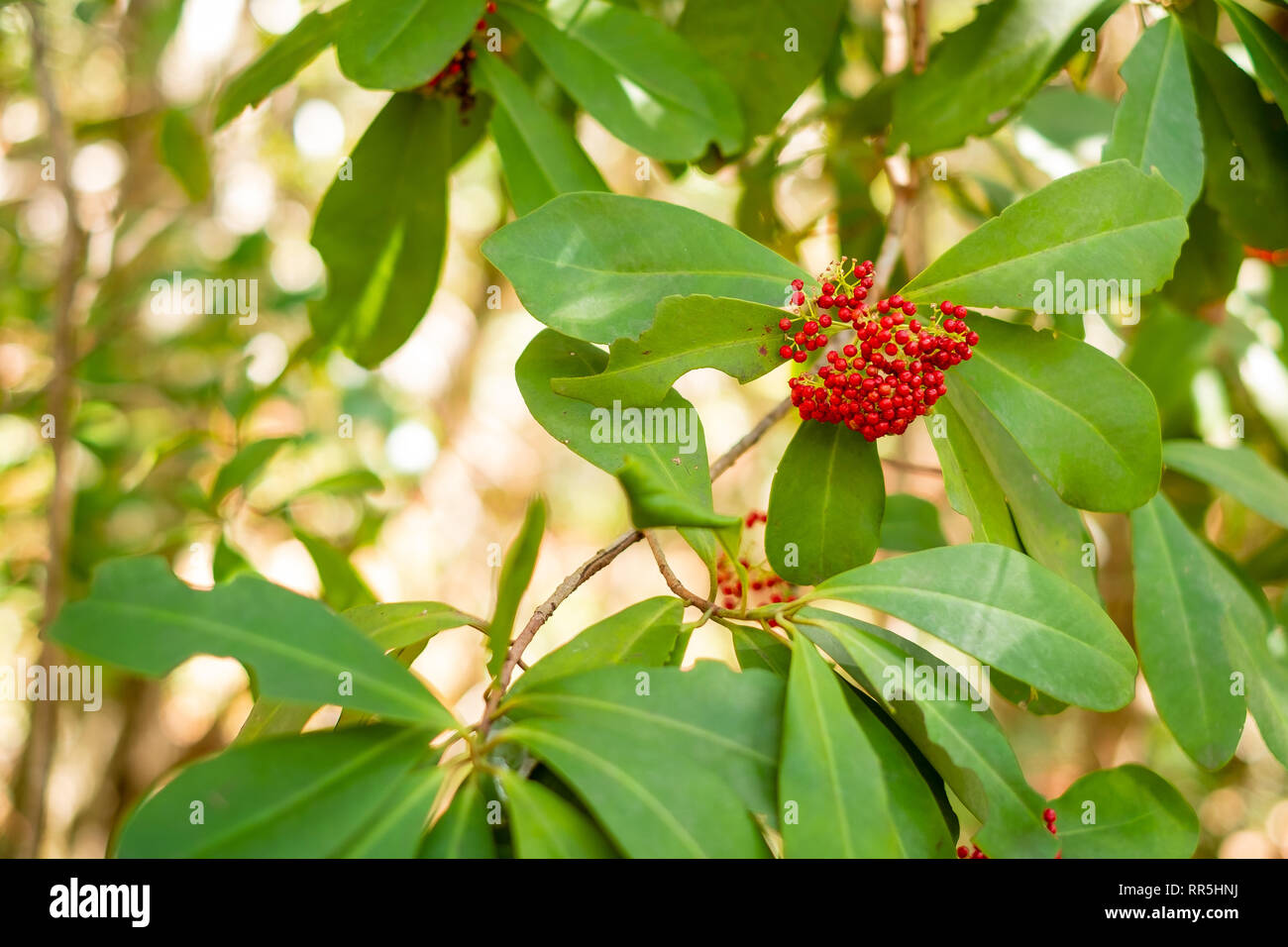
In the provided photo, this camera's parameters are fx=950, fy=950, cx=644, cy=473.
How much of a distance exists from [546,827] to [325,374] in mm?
2267

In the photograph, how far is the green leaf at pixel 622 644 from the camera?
2.96ft

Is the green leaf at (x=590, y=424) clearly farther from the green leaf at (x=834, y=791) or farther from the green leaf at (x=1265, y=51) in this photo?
the green leaf at (x=1265, y=51)

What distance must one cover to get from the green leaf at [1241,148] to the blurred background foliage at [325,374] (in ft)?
0.44

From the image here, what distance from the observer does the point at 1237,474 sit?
151 centimetres

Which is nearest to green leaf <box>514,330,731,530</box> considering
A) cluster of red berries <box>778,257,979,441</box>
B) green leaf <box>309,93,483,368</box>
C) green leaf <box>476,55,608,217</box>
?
cluster of red berries <box>778,257,979,441</box>

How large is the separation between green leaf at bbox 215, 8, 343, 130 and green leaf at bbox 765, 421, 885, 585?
81cm

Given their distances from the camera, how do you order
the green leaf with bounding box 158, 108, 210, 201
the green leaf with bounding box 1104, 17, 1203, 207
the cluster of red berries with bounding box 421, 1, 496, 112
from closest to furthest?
the green leaf with bounding box 1104, 17, 1203, 207 < the cluster of red berries with bounding box 421, 1, 496, 112 < the green leaf with bounding box 158, 108, 210, 201

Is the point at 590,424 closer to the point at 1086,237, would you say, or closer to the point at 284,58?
the point at 1086,237

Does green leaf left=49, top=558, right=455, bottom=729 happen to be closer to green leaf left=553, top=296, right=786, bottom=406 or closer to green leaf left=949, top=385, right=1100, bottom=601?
green leaf left=553, top=296, right=786, bottom=406

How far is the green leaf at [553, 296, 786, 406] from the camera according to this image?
92 centimetres

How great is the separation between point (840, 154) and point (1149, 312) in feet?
2.41

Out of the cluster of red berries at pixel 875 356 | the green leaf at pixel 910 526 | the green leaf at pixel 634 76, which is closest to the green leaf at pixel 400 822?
the cluster of red berries at pixel 875 356

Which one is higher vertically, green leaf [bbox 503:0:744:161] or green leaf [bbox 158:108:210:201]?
Answer: green leaf [bbox 158:108:210:201]
